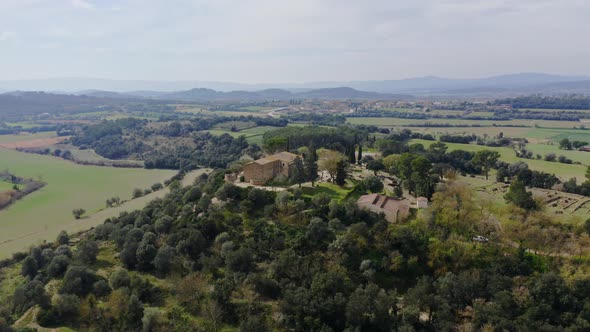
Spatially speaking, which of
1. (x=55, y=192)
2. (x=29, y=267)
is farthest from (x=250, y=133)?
(x=29, y=267)

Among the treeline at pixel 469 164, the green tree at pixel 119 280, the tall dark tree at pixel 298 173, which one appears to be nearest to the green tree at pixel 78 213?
the green tree at pixel 119 280

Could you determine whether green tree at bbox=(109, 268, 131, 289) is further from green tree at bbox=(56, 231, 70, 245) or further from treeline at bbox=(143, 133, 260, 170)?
treeline at bbox=(143, 133, 260, 170)

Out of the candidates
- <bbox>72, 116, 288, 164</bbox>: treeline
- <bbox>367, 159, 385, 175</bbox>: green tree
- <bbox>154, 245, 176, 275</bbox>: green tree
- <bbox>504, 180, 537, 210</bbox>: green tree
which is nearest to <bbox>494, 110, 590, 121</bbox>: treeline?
<bbox>72, 116, 288, 164</bbox>: treeline

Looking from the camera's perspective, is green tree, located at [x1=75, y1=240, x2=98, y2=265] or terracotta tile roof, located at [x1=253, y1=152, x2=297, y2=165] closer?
green tree, located at [x1=75, y1=240, x2=98, y2=265]

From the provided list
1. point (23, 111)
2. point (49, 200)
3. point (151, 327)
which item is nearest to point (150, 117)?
point (23, 111)

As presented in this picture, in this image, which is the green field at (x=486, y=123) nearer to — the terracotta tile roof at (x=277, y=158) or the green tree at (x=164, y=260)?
the terracotta tile roof at (x=277, y=158)

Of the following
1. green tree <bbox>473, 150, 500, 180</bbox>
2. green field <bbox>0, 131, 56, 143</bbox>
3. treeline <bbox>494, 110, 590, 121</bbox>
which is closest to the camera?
green tree <bbox>473, 150, 500, 180</bbox>

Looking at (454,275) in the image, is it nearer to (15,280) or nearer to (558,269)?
(558,269)
